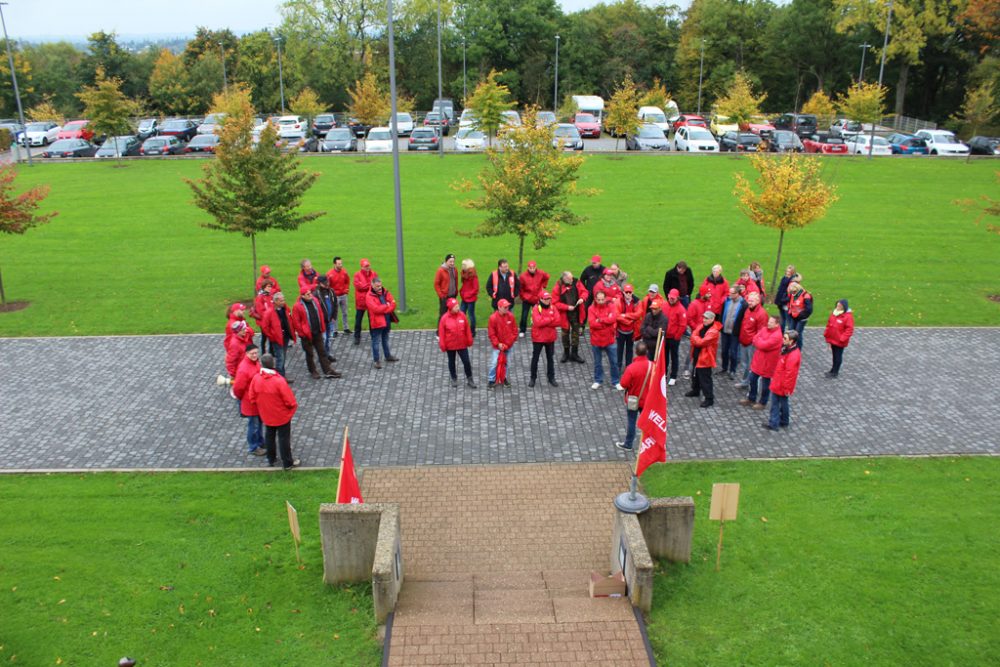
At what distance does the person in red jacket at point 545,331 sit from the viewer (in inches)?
540

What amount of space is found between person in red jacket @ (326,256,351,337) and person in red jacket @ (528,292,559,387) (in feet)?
14.3

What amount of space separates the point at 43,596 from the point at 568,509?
19.5 ft

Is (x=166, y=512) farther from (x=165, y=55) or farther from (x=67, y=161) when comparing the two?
(x=165, y=55)

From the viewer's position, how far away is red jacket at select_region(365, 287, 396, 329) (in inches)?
567

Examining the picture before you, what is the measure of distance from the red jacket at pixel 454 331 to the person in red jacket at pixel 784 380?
4921 millimetres

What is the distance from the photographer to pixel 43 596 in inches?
342

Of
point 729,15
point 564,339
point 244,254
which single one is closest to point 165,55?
point 729,15

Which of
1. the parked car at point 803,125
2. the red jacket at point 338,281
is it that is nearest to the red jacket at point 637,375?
the red jacket at point 338,281

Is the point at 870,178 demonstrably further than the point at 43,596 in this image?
Yes

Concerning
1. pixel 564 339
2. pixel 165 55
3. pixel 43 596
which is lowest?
pixel 43 596

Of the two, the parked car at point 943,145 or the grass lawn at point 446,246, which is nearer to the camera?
the grass lawn at point 446,246

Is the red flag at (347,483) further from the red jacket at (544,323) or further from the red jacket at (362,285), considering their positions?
the red jacket at (362,285)

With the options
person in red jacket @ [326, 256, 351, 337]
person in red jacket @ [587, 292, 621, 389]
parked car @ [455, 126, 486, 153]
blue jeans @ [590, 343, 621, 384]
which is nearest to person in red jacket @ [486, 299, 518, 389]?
person in red jacket @ [587, 292, 621, 389]

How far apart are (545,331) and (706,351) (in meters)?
2.64
